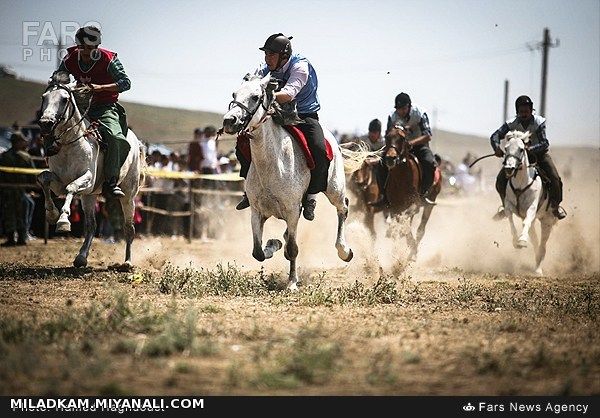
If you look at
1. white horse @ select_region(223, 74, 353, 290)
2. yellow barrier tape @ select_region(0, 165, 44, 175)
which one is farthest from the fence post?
white horse @ select_region(223, 74, 353, 290)

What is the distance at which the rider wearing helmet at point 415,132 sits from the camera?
579 inches

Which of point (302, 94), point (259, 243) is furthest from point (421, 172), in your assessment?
point (259, 243)

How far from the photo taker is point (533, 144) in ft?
47.2

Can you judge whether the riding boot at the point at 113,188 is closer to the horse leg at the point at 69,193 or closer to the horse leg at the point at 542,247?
the horse leg at the point at 69,193

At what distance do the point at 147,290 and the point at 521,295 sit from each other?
4549 mm

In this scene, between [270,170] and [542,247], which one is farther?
[542,247]

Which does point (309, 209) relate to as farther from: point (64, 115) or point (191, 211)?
point (191, 211)

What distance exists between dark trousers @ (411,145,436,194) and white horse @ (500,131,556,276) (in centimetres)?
133

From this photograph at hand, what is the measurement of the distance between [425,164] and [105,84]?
20.1ft

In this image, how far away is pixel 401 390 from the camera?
5176mm

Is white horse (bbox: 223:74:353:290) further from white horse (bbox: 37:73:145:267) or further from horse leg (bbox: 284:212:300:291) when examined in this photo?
white horse (bbox: 37:73:145:267)

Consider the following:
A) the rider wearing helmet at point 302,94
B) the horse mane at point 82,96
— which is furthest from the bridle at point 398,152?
the horse mane at point 82,96
